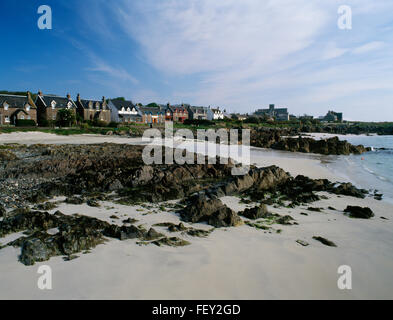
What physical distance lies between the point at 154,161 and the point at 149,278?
1171 cm

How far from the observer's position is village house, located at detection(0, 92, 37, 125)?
4484cm

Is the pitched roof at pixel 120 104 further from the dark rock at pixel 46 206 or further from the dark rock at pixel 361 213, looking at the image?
the dark rock at pixel 361 213

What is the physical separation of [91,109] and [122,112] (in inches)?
345

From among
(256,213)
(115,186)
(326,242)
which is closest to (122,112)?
(115,186)

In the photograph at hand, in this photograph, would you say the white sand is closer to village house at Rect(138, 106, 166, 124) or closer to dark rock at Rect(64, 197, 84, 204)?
dark rock at Rect(64, 197, 84, 204)

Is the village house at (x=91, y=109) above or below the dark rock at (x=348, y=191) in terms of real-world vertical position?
above

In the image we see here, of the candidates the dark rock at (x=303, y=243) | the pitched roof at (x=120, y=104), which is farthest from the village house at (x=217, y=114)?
the dark rock at (x=303, y=243)

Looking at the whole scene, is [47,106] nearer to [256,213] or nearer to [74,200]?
[74,200]

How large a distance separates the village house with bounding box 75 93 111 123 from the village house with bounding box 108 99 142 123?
3345 millimetres

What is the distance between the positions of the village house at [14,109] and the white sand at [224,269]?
50.3m

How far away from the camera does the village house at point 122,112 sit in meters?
65.8

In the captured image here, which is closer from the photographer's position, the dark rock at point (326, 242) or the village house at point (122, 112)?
the dark rock at point (326, 242)

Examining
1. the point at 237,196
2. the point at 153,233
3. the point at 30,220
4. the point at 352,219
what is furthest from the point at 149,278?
the point at 352,219

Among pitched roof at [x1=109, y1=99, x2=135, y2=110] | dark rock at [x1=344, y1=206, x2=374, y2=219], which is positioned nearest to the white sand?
dark rock at [x1=344, y1=206, x2=374, y2=219]
